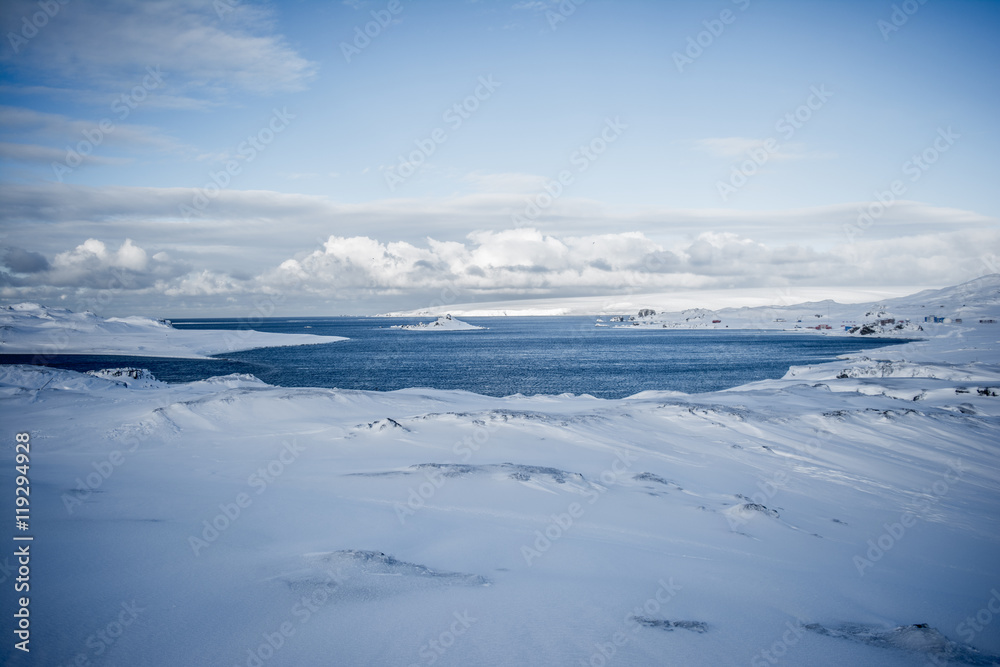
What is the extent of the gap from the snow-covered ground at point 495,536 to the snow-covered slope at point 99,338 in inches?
3161

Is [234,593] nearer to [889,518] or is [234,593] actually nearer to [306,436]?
[306,436]

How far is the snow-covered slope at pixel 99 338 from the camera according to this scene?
8144 cm

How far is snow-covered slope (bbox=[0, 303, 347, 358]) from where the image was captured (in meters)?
81.4

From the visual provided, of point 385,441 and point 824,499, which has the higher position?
point 385,441

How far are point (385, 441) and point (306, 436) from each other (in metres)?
2.31

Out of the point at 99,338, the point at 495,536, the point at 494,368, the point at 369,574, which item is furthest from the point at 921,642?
the point at 99,338

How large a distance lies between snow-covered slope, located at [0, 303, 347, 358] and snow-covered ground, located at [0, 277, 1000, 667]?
80.3m

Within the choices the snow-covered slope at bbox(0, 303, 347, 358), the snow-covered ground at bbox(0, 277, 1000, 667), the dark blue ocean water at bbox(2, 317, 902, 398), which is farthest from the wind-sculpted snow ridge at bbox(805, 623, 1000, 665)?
the snow-covered slope at bbox(0, 303, 347, 358)

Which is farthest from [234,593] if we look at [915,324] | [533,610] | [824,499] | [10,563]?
[915,324]

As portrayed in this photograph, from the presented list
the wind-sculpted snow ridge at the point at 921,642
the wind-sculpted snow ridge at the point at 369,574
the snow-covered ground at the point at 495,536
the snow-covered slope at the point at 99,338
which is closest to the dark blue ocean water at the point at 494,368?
the snow-covered slope at the point at 99,338

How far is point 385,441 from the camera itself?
13906 mm

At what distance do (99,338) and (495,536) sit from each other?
112 meters

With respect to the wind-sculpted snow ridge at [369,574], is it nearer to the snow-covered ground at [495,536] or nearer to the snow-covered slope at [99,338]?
the snow-covered ground at [495,536]

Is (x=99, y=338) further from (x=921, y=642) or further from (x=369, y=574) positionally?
(x=921, y=642)
